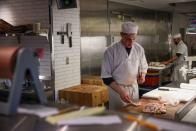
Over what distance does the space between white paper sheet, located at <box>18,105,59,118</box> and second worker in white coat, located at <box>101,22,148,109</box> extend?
2.38 metres

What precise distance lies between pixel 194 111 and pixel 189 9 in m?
3.48

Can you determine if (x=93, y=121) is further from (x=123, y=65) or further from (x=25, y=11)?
(x=25, y=11)

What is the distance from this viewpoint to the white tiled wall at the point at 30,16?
489cm

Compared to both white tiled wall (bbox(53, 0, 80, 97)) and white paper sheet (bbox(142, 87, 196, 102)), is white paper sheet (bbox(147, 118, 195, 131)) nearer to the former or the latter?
white paper sheet (bbox(142, 87, 196, 102))

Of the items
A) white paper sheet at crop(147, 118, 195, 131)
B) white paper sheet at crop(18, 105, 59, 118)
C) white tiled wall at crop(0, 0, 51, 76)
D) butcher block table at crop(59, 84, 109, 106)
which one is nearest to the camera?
white paper sheet at crop(147, 118, 195, 131)

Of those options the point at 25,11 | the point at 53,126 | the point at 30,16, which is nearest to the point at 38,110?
the point at 53,126

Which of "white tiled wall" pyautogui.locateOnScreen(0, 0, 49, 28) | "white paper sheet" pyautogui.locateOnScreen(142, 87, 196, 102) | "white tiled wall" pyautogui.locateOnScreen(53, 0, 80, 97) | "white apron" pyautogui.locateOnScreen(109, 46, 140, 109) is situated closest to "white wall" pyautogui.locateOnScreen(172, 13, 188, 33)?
"white tiled wall" pyautogui.locateOnScreen(53, 0, 80, 97)

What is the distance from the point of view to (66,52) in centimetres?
520

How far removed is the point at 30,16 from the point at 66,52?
37.8 inches

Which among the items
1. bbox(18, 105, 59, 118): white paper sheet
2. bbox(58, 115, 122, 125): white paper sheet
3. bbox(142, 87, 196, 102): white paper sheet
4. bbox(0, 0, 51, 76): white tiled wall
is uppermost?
bbox(0, 0, 51, 76): white tiled wall

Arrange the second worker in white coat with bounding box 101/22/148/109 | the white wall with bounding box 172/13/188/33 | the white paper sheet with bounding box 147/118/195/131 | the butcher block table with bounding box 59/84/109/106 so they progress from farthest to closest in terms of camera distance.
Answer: the white wall with bounding box 172/13/188/33, the butcher block table with bounding box 59/84/109/106, the second worker in white coat with bounding box 101/22/148/109, the white paper sheet with bounding box 147/118/195/131

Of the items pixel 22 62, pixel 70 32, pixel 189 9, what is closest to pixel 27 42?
pixel 70 32

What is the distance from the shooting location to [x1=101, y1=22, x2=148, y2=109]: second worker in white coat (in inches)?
139

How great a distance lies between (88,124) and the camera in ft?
3.21
